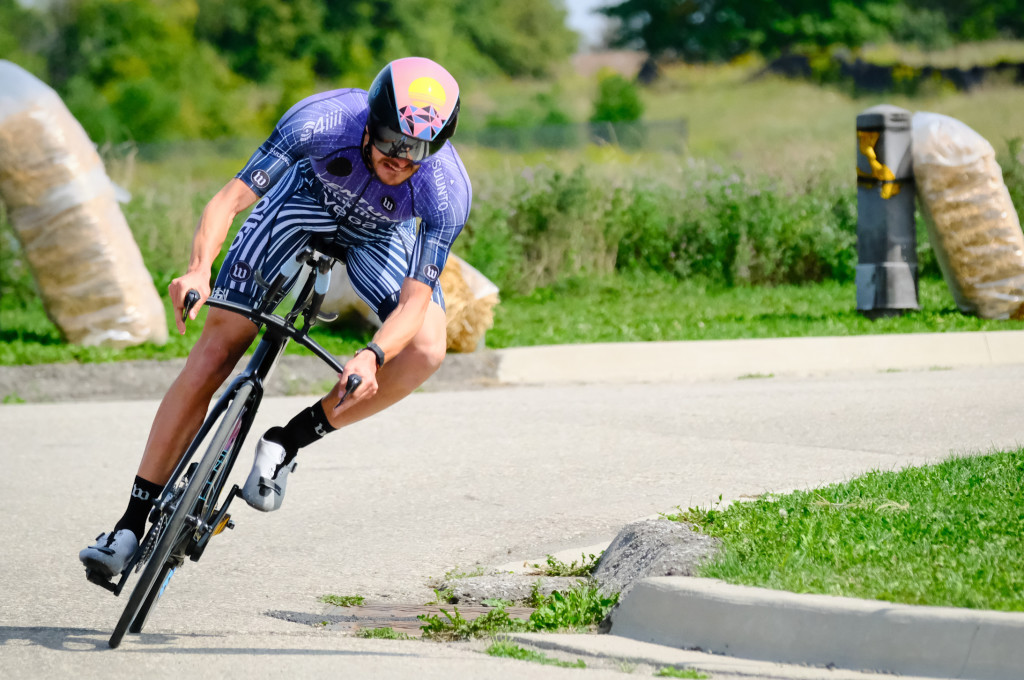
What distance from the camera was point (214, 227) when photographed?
4.14 meters

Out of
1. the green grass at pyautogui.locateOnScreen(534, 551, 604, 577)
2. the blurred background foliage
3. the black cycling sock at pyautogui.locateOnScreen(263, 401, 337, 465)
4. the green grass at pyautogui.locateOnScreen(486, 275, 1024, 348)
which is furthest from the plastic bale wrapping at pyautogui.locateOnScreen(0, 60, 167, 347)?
the black cycling sock at pyautogui.locateOnScreen(263, 401, 337, 465)

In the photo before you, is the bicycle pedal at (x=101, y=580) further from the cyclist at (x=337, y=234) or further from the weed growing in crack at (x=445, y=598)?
the weed growing in crack at (x=445, y=598)

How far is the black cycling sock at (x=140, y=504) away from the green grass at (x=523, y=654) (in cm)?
129

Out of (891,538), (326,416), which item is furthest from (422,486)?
(891,538)

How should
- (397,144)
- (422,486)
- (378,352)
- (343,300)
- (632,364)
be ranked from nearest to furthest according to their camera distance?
(378,352) → (397,144) → (422,486) → (632,364) → (343,300)

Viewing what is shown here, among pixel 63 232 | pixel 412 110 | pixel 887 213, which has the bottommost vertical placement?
pixel 887 213

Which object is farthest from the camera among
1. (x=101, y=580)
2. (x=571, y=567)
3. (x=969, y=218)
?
(x=969, y=218)

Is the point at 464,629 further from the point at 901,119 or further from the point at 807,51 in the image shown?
the point at 807,51

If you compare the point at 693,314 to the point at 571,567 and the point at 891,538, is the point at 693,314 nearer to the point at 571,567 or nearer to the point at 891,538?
the point at 571,567

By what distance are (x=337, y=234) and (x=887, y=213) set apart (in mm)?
9093

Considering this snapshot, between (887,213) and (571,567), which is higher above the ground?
(571,567)

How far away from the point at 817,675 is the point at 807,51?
64.0 metres

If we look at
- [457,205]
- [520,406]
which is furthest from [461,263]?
[457,205]

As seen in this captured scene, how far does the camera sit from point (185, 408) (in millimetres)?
4465
